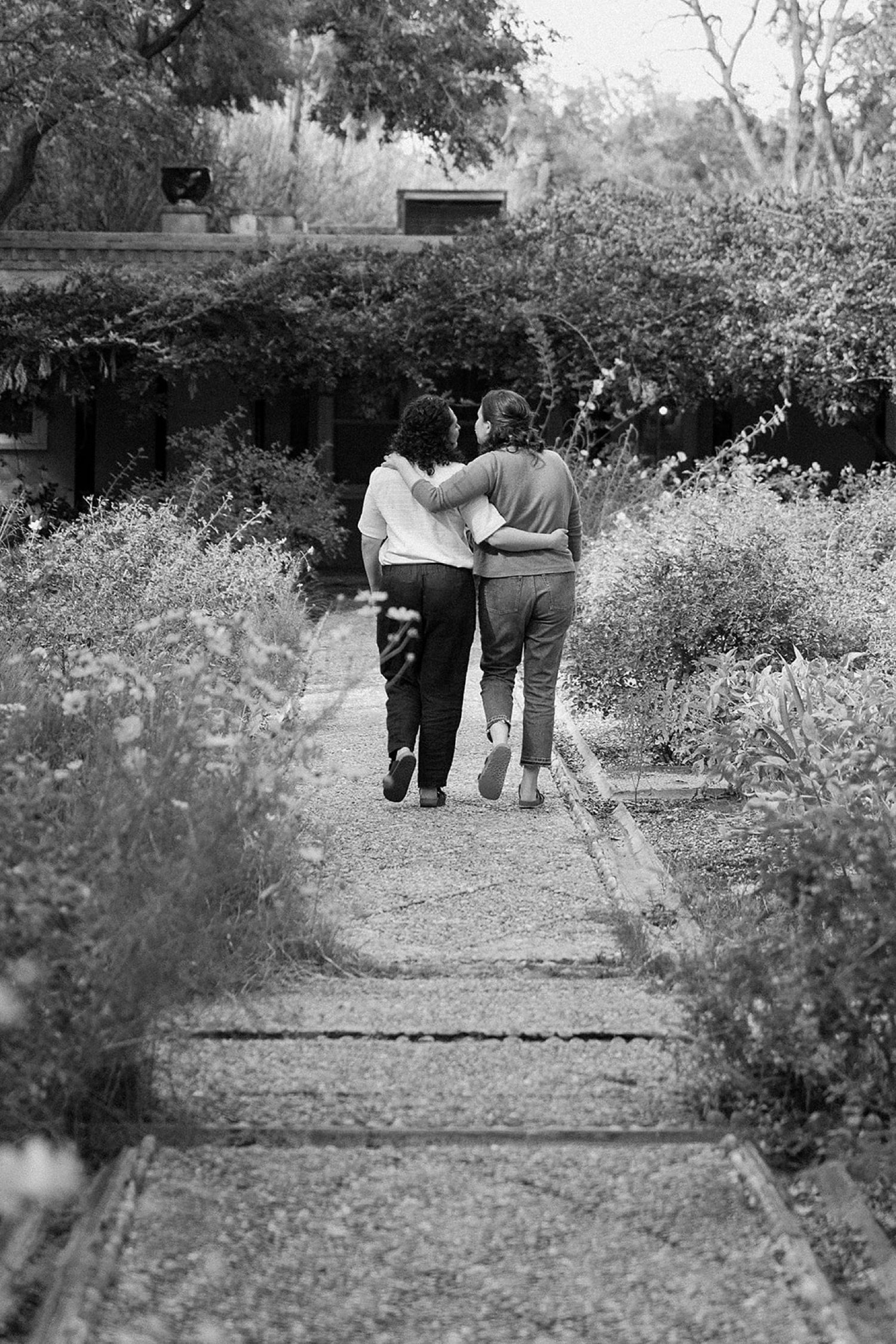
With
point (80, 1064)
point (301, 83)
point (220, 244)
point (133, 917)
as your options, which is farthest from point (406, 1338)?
point (301, 83)

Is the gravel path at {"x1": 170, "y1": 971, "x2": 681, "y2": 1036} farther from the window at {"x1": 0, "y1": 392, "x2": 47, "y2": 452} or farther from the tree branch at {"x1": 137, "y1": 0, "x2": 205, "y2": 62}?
the tree branch at {"x1": 137, "y1": 0, "x2": 205, "y2": 62}

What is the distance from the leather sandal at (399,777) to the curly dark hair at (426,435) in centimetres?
120

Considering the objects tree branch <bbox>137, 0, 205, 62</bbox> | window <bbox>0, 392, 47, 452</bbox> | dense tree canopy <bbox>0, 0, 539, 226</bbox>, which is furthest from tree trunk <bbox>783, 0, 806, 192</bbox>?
window <bbox>0, 392, 47, 452</bbox>

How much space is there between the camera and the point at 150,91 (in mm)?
18859

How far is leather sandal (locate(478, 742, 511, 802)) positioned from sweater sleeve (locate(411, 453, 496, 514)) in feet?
3.33

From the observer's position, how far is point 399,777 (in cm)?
625

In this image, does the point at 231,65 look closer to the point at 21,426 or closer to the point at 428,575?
the point at 21,426

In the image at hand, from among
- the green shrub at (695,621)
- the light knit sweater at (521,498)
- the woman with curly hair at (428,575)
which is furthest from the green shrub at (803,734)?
the woman with curly hair at (428,575)

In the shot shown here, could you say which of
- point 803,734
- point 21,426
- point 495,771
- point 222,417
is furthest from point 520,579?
point 21,426

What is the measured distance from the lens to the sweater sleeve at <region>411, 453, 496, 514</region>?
619cm

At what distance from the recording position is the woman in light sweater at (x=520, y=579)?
20.8 ft

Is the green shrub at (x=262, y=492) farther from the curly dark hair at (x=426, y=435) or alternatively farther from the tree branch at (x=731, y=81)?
the tree branch at (x=731, y=81)

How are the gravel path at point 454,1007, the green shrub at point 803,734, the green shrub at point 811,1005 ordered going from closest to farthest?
the green shrub at point 811,1005
the gravel path at point 454,1007
the green shrub at point 803,734

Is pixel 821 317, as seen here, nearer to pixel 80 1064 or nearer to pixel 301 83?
pixel 80 1064
